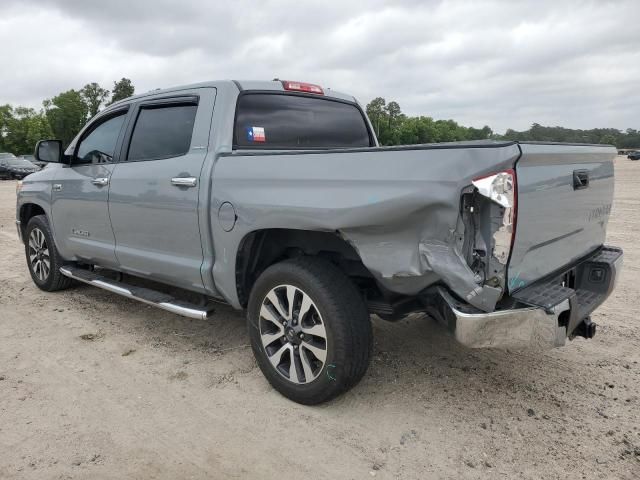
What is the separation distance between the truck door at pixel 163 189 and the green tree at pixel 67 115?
76.2m

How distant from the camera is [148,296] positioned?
4117mm

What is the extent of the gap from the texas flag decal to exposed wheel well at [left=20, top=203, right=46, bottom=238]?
3.19 m

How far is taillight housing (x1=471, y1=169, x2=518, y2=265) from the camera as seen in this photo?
2338mm

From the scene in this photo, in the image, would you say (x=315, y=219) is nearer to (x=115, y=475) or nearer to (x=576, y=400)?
(x=115, y=475)

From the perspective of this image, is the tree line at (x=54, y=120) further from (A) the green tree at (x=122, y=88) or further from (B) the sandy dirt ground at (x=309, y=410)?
(B) the sandy dirt ground at (x=309, y=410)

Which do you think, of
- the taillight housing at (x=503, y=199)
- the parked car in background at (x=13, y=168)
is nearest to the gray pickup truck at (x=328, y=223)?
the taillight housing at (x=503, y=199)

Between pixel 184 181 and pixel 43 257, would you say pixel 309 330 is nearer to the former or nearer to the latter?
pixel 184 181

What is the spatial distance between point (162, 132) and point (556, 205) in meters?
2.86

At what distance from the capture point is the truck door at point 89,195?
4465 mm

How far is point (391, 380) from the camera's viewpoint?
349 cm

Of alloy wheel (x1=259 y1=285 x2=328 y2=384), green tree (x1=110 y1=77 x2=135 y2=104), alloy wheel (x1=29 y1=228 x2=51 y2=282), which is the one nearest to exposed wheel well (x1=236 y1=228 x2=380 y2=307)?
alloy wheel (x1=259 y1=285 x2=328 y2=384)

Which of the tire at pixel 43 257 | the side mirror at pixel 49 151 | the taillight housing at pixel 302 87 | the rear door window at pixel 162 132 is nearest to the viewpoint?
the rear door window at pixel 162 132

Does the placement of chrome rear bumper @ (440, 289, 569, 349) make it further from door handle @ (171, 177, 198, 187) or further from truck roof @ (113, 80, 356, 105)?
truck roof @ (113, 80, 356, 105)

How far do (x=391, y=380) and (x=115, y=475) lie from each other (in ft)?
5.75
